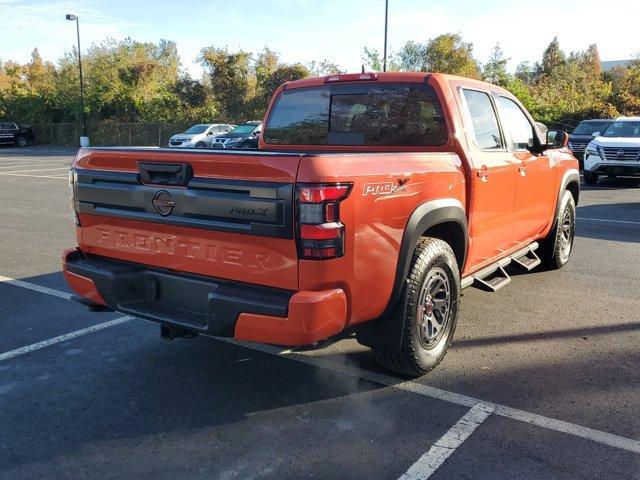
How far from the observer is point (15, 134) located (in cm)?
4072

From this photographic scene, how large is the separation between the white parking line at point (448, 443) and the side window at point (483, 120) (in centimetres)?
204

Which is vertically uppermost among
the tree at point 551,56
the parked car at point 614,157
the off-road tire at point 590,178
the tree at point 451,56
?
the tree at point 551,56

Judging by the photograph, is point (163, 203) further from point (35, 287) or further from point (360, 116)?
point (35, 287)

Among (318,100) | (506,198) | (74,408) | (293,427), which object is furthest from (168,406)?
(506,198)

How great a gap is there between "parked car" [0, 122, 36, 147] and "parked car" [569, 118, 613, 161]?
36899 mm

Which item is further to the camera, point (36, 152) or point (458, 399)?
point (36, 152)

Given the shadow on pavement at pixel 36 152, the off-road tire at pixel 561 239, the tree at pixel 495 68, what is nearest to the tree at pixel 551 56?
the tree at pixel 495 68

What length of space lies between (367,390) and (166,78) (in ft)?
167

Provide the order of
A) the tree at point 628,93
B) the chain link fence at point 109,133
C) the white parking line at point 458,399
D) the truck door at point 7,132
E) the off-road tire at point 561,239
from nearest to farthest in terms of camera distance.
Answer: the white parking line at point 458,399 → the off-road tire at point 561,239 → the tree at point 628,93 → the chain link fence at point 109,133 → the truck door at point 7,132

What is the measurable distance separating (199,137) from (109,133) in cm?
1587

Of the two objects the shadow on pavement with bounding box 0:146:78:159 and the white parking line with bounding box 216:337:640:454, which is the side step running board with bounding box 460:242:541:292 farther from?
the shadow on pavement with bounding box 0:146:78:159

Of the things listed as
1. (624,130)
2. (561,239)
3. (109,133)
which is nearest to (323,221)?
(561,239)

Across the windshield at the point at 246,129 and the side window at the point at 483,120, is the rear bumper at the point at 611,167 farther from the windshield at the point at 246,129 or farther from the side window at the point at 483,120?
the windshield at the point at 246,129

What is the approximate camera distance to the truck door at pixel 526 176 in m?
5.02
